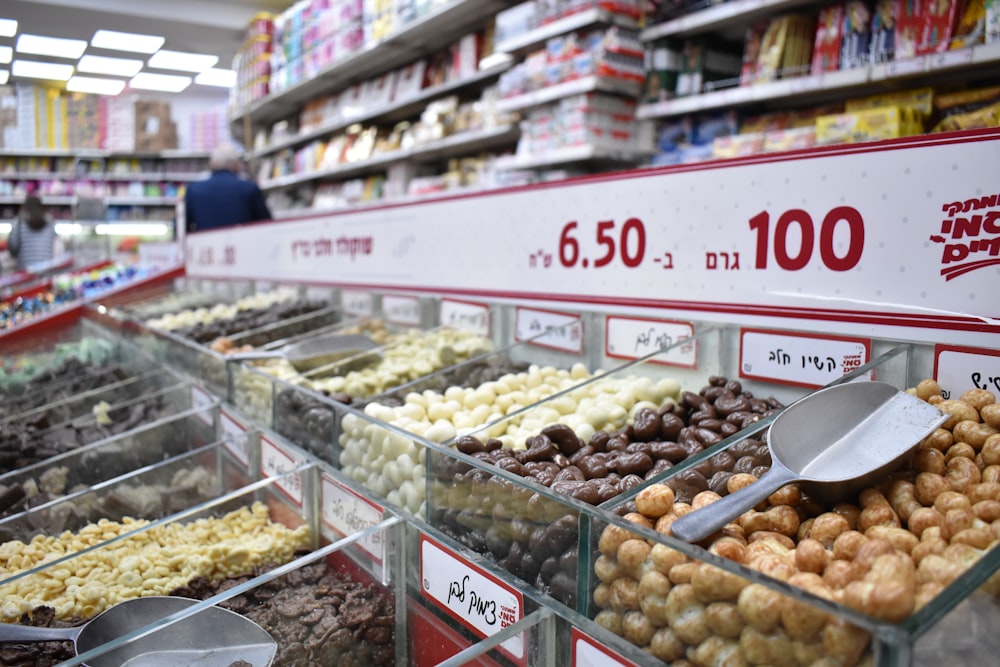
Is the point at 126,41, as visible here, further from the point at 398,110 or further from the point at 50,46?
the point at 398,110

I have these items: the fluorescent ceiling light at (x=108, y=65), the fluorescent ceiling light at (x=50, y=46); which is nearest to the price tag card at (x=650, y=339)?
the fluorescent ceiling light at (x=50, y=46)

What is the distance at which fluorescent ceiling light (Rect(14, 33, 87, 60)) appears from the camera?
21.8 ft

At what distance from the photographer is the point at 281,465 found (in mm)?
1665

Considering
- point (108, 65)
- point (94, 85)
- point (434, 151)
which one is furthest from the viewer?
point (94, 85)

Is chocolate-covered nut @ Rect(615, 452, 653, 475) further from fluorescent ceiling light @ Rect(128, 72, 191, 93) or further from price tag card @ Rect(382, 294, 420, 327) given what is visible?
fluorescent ceiling light @ Rect(128, 72, 191, 93)

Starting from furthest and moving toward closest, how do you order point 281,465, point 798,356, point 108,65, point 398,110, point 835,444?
point 108,65
point 398,110
point 281,465
point 798,356
point 835,444

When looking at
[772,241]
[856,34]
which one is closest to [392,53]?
[856,34]

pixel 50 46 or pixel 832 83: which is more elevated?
pixel 50 46

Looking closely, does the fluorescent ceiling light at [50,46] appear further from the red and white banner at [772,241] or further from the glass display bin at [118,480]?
the red and white banner at [772,241]

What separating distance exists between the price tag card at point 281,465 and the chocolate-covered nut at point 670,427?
746mm

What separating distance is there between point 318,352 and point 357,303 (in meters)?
0.75

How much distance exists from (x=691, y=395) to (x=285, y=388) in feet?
3.16

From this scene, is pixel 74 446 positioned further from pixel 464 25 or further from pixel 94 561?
pixel 464 25

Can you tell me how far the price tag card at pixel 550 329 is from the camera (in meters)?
1.87
